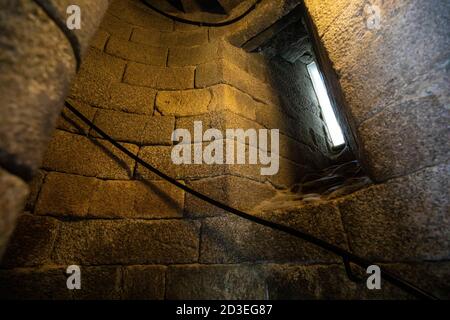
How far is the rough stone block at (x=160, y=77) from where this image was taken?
2.44 m

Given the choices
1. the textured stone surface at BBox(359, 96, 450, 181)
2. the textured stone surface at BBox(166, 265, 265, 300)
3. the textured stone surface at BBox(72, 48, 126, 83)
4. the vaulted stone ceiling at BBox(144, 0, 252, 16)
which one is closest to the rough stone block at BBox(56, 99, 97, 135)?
the textured stone surface at BBox(72, 48, 126, 83)

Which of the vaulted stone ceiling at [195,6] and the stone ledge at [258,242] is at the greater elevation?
the vaulted stone ceiling at [195,6]

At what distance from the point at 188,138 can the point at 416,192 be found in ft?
5.17

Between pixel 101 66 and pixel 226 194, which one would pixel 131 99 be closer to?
pixel 101 66

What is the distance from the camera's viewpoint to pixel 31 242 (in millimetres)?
1566

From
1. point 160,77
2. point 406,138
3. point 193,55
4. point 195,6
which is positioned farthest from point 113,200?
point 195,6

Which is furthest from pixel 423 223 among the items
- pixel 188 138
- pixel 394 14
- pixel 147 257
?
pixel 188 138

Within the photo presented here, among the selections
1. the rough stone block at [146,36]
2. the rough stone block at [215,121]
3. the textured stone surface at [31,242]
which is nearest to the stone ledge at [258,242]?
the rough stone block at [215,121]

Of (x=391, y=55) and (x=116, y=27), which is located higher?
(x=116, y=27)

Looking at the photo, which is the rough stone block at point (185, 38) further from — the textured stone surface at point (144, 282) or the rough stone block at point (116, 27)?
the textured stone surface at point (144, 282)

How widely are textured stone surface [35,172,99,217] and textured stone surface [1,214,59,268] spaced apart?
70mm

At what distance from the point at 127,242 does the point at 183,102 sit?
131cm

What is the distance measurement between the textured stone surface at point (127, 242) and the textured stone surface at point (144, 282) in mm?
49
